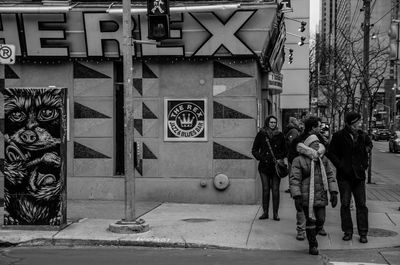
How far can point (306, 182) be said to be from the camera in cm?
772

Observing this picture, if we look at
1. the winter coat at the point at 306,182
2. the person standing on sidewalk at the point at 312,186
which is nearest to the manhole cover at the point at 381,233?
the person standing on sidewalk at the point at 312,186

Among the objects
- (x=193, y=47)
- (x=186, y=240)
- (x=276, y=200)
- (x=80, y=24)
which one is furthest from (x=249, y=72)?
(x=186, y=240)

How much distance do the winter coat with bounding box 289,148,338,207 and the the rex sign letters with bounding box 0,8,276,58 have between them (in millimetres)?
4325

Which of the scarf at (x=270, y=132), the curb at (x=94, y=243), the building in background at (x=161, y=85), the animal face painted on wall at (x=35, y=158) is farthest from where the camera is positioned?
the building in background at (x=161, y=85)

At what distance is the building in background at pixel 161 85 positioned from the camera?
11.6 metres

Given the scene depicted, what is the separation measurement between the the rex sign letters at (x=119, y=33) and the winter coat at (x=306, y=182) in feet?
14.2

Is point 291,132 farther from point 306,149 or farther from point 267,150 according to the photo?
point 306,149

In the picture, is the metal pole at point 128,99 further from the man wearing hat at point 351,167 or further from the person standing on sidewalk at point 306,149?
the man wearing hat at point 351,167

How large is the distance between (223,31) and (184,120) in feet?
6.74

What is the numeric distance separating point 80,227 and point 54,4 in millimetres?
5199

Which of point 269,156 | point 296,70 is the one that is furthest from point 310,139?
point 296,70

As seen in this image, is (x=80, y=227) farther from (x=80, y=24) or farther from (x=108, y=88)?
(x=80, y=24)

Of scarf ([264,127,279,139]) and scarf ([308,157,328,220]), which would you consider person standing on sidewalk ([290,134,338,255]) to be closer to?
scarf ([308,157,328,220])

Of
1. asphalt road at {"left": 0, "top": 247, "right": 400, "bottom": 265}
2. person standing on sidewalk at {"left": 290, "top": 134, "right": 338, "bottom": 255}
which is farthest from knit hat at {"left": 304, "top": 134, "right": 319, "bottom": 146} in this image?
asphalt road at {"left": 0, "top": 247, "right": 400, "bottom": 265}
